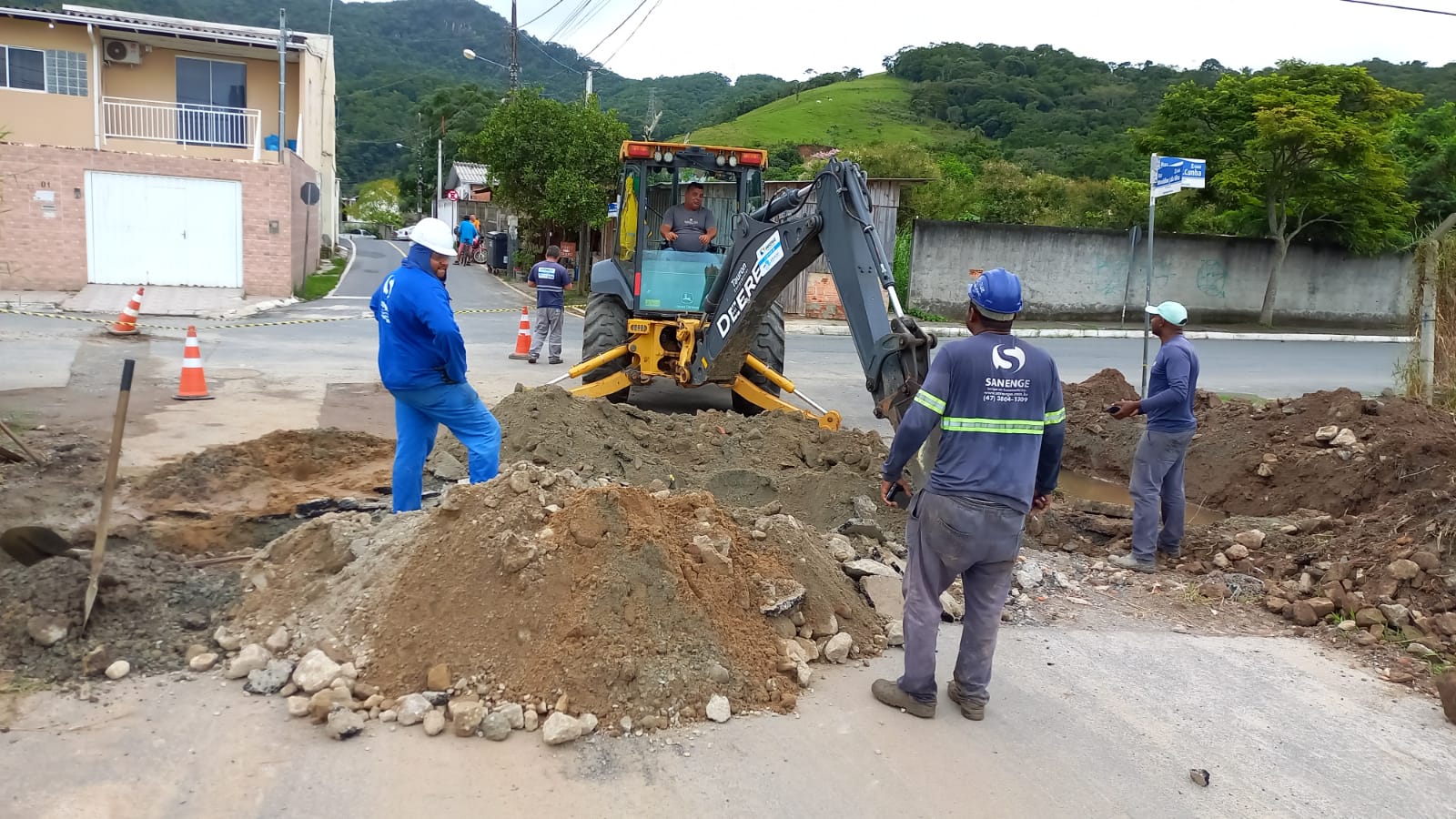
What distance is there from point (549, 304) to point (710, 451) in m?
6.97

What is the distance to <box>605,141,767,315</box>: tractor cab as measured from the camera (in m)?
10.2

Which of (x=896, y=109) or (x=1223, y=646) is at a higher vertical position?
(x=896, y=109)

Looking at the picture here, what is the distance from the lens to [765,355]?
35.4ft

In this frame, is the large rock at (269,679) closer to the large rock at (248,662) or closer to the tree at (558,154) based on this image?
the large rock at (248,662)

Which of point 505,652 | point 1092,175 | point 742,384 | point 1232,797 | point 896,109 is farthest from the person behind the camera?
point 896,109

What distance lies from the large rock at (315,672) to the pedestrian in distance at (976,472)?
2.28m

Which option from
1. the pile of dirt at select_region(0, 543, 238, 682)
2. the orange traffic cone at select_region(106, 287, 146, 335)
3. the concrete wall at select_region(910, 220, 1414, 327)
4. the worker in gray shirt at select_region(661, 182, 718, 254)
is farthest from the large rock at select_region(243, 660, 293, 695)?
the concrete wall at select_region(910, 220, 1414, 327)

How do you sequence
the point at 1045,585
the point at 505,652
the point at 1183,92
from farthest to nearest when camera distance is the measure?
the point at 1183,92, the point at 1045,585, the point at 505,652

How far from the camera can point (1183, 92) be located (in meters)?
27.5

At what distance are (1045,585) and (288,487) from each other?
515 centimetres

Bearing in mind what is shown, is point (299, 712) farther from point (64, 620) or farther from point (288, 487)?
point (288, 487)

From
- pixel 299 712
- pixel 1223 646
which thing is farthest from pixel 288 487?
pixel 1223 646

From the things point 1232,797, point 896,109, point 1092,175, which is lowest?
point 1232,797

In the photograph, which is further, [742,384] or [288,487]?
[742,384]
